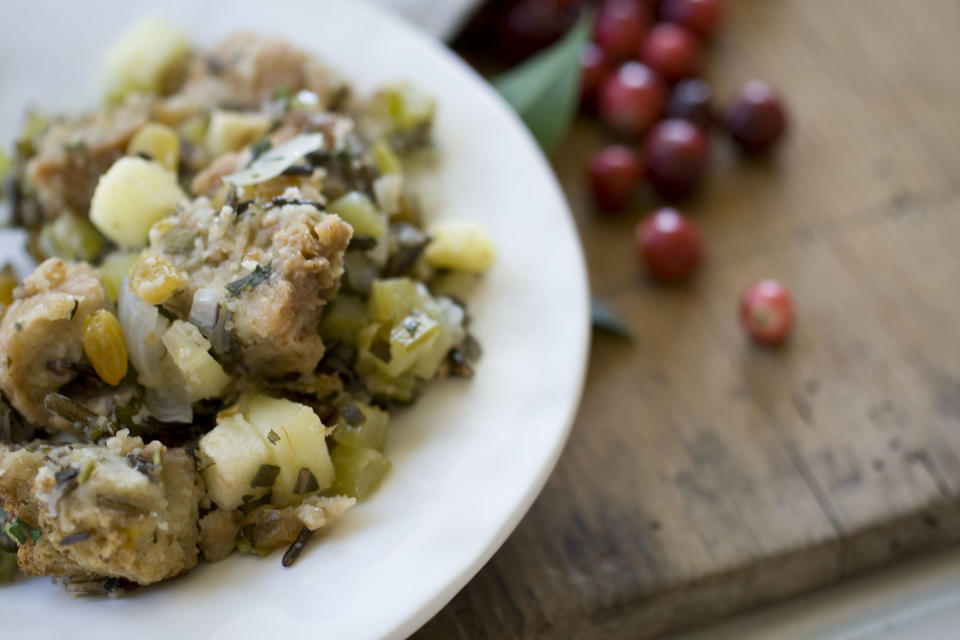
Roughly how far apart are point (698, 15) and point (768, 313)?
5.34 feet

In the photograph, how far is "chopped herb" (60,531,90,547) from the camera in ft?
6.09

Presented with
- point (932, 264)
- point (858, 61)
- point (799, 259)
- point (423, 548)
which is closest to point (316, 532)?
point (423, 548)

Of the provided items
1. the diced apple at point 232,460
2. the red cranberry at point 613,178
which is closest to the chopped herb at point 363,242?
the diced apple at point 232,460

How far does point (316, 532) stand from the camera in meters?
2.14

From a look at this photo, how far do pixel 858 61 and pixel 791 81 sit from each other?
0.32 m

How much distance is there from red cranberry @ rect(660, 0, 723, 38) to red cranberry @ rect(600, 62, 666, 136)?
403 millimetres

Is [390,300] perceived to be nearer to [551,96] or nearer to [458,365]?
[458,365]

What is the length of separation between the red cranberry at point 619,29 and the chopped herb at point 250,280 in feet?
8.28

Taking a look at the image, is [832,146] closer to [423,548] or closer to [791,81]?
[791,81]

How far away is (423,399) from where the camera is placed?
2455 mm

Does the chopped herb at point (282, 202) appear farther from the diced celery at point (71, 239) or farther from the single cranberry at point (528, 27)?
the single cranberry at point (528, 27)

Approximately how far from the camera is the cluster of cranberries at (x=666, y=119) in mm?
3406

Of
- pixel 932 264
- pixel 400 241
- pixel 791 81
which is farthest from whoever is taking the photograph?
pixel 791 81

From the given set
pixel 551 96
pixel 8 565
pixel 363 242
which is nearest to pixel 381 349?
pixel 363 242
